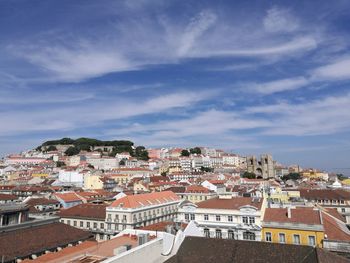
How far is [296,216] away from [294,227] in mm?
1512

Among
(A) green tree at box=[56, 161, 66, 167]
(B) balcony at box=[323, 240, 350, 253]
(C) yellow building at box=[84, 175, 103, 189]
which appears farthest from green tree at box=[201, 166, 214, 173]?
(B) balcony at box=[323, 240, 350, 253]

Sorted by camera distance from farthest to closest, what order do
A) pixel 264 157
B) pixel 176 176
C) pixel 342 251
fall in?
pixel 264 157 → pixel 176 176 → pixel 342 251

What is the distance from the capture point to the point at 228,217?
40.0 meters

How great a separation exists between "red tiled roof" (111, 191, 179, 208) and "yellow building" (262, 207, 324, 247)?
2303 cm

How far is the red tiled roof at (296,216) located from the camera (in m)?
33.6

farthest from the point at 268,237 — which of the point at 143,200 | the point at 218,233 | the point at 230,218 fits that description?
the point at 143,200

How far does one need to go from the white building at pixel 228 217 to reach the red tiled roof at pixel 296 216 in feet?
4.31

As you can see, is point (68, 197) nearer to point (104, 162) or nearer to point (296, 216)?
point (296, 216)

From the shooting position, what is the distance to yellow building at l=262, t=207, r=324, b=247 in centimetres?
3259

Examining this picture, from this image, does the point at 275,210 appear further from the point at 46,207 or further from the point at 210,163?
Answer: the point at 210,163

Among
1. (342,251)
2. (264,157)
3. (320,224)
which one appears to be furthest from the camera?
(264,157)

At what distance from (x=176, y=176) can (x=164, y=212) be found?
74.2 metres

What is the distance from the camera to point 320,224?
3241cm

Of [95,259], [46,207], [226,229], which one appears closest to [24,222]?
[95,259]
